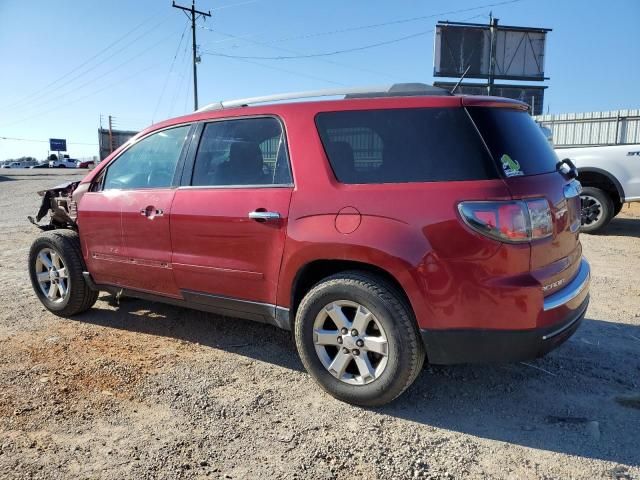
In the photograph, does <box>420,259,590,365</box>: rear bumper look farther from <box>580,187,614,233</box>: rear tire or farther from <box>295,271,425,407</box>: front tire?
<box>580,187,614,233</box>: rear tire

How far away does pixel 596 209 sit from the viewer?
28.1ft

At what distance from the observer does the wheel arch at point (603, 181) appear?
27.2ft

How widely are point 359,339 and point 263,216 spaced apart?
968 millimetres

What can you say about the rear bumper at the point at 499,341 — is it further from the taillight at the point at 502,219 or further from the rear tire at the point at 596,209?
the rear tire at the point at 596,209

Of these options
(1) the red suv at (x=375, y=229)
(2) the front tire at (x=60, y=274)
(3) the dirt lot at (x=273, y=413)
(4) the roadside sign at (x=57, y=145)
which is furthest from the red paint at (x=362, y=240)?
(4) the roadside sign at (x=57, y=145)

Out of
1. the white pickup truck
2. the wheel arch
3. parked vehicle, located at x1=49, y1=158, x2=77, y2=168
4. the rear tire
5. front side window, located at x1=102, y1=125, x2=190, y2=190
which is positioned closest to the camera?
front side window, located at x1=102, y1=125, x2=190, y2=190

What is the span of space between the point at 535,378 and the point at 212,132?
9.20 ft

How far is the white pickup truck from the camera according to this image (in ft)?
26.9

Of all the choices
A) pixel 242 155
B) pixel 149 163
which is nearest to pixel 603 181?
pixel 242 155

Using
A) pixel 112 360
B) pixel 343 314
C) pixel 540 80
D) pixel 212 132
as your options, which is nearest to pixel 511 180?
pixel 343 314

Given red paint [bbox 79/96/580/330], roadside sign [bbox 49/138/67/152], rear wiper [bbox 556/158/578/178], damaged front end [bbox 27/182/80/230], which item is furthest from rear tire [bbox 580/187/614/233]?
roadside sign [bbox 49/138/67/152]

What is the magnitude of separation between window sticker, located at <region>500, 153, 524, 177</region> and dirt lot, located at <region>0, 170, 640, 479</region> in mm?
1393

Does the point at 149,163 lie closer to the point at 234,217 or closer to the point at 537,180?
the point at 234,217

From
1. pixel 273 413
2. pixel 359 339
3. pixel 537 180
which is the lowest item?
pixel 273 413
